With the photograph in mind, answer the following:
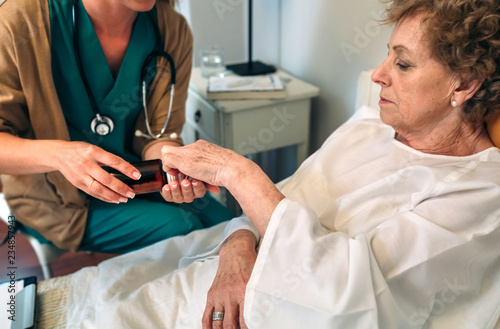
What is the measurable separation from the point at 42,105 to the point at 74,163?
302mm

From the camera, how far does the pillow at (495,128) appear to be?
1012mm

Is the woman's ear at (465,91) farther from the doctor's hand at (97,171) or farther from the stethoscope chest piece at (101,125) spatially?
the stethoscope chest piece at (101,125)

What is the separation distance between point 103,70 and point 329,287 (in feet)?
3.00

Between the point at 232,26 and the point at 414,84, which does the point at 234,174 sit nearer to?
the point at 414,84

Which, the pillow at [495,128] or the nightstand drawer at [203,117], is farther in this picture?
the nightstand drawer at [203,117]

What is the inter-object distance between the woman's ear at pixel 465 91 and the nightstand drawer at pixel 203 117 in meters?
1.01

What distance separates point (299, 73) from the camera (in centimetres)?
214

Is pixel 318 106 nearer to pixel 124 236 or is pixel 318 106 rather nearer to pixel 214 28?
pixel 214 28

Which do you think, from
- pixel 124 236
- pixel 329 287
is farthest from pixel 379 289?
pixel 124 236

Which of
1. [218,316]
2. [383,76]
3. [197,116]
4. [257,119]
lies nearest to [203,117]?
[197,116]

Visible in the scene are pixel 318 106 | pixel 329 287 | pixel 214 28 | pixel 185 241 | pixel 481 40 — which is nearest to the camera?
pixel 329 287

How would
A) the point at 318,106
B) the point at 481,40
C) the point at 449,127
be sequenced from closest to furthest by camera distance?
the point at 481,40 < the point at 449,127 < the point at 318,106

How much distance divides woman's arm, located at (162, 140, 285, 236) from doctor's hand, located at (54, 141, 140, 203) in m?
0.10

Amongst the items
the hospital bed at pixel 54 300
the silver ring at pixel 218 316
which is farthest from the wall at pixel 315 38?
the silver ring at pixel 218 316
